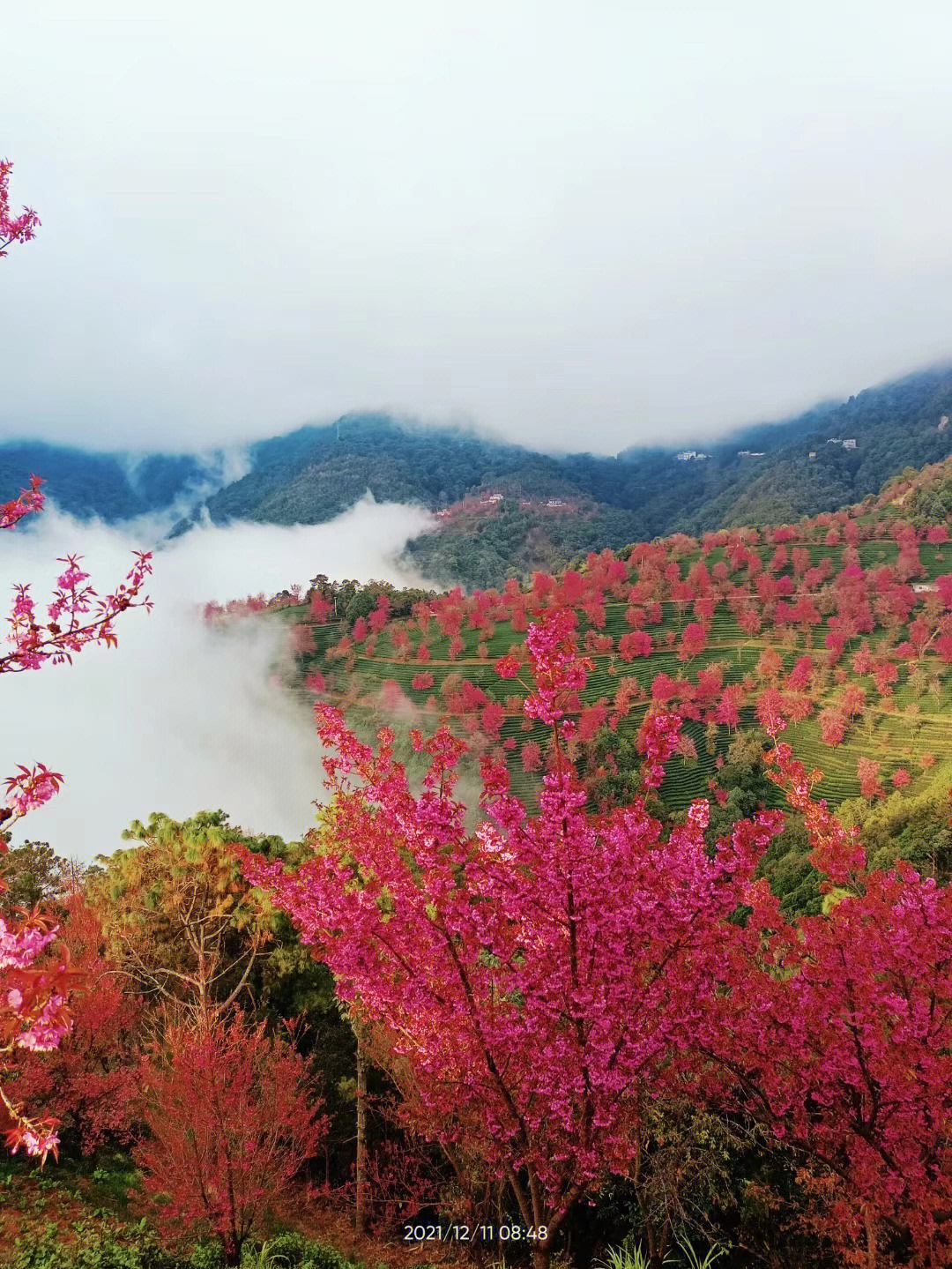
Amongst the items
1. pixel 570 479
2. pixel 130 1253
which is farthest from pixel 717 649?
pixel 570 479

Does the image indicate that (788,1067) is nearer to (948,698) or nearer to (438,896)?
(438,896)

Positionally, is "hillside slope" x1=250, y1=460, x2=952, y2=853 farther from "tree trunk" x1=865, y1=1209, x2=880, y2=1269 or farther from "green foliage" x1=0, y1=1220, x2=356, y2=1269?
"tree trunk" x1=865, y1=1209, x2=880, y2=1269

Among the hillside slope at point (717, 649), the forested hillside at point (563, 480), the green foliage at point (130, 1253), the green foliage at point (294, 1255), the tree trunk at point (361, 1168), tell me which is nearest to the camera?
the green foliage at point (130, 1253)

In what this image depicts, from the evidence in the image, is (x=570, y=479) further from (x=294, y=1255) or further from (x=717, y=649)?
(x=294, y=1255)

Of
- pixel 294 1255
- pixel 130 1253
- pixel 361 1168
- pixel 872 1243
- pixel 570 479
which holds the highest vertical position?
pixel 570 479

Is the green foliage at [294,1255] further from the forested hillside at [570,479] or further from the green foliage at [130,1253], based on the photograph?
the forested hillside at [570,479]

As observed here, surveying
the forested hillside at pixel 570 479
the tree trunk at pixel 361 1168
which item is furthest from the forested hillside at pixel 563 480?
the tree trunk at pixel 361 1168

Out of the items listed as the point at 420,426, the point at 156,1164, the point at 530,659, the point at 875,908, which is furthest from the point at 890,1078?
the point at 420,426

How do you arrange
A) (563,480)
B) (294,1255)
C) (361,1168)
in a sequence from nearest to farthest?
(294,1255), (361,1168), (563,480)

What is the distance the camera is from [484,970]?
18.5 feet

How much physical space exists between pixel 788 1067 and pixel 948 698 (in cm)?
4408

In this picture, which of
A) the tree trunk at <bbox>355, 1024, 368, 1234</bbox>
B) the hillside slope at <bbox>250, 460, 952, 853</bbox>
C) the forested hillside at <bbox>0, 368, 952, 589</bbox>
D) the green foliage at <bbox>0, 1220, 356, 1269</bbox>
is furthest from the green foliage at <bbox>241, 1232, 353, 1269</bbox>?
the forested hillside at <bbox>0, 368, 952, 589</bbox>

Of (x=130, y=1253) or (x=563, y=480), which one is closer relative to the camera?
(x=130, y=1253)

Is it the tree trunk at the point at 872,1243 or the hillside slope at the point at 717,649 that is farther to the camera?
the hillside slope at the point at 717,649
